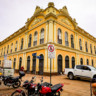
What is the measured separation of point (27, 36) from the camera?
1923 centimetres

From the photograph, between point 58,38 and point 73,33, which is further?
point 73,33

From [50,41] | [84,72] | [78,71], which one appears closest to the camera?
[84,72]

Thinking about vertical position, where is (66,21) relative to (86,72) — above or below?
above

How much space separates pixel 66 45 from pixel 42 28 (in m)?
5.65

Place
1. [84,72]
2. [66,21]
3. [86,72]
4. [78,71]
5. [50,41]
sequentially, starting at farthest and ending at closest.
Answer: [66,21] → [50,41] → [78,71] → [84,72] → [86,72]

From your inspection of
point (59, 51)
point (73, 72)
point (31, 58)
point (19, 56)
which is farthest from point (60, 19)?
point (19, 56)

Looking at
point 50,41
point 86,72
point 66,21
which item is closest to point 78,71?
point 86,72

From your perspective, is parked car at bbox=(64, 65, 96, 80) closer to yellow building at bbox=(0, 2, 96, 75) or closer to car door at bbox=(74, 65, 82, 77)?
→ car door at bbox=(74, 65, 82, 77)

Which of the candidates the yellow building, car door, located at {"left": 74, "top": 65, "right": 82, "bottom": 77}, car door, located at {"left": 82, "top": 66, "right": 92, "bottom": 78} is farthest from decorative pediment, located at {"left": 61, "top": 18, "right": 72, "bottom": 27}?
car door, located at {"left": 82, "top": 66, "right": 92, "bottom": 78}

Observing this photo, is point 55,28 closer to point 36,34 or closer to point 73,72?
point 36,34

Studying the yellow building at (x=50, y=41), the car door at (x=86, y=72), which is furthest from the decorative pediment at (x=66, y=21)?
the car door at (x=86, y=72)

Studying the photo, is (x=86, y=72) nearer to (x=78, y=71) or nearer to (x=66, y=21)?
(x=78, y=71)

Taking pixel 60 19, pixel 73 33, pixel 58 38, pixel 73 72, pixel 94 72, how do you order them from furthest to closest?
pixel 73 33, pixel 60 19, pixel 58 38, pixel 73 72, pixel 94 72

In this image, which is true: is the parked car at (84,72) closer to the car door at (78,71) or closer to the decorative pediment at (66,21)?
the car door at (78,71)
